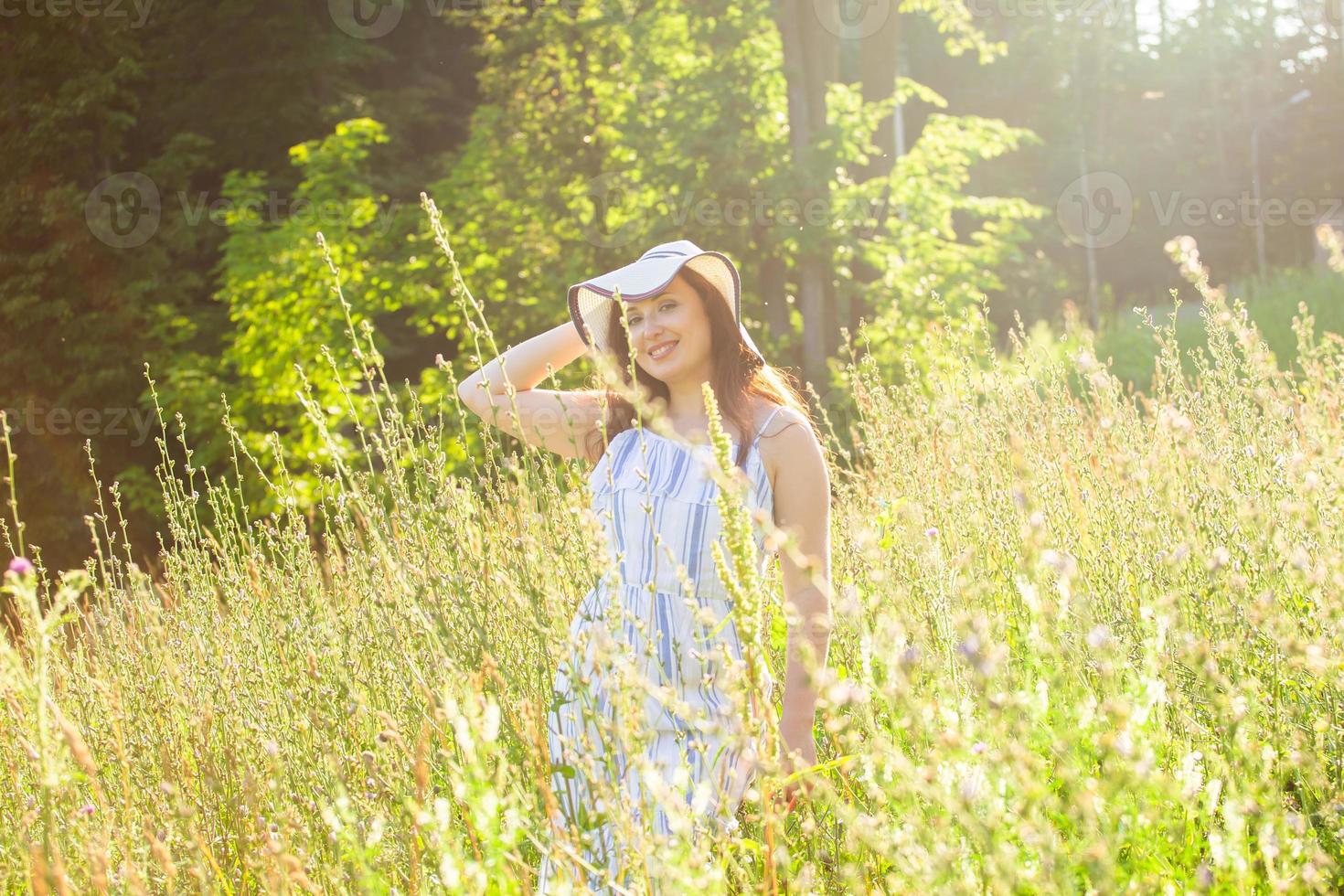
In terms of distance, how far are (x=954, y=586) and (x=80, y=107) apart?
15.4 meters

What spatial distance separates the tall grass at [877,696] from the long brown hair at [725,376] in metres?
0.27

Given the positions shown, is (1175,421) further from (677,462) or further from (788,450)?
(677,462)

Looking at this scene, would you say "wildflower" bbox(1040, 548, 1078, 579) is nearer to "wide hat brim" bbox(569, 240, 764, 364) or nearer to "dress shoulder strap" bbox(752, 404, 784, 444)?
"dress shoulder strap" bbox(752, 404, 784, 444)

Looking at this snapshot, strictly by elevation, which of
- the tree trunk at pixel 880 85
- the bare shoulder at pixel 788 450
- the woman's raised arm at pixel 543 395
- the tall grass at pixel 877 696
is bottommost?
the tall grass at pixel 877 696

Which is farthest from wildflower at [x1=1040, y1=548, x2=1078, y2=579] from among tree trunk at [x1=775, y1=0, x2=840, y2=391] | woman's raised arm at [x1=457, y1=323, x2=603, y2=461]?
tree trunk at [x1=775, y1=0, x2=840, y2=391]

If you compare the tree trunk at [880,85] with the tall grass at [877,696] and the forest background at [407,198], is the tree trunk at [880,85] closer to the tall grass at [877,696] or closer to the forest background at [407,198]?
the forest background at [407,198]

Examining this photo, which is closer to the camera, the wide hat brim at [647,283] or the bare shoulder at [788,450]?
the bare shoulder at [788,450]

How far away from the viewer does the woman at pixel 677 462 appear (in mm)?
2359

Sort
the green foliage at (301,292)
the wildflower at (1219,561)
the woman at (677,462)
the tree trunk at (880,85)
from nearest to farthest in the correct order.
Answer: the wildflower at (1219,561)
the woman at (677,462)
the green foliage at (301,292)
the tree trunk at (880,85)

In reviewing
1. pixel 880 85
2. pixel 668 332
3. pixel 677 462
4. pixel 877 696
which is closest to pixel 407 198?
pixel 880 85

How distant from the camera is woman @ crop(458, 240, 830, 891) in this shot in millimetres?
2359

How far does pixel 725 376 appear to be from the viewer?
2.91 m

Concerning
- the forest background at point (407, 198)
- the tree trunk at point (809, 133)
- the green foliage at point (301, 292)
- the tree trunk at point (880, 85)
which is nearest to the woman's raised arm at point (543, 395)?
the forest background at point (407, 198)

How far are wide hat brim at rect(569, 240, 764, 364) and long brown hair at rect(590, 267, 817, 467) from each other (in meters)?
0.02
